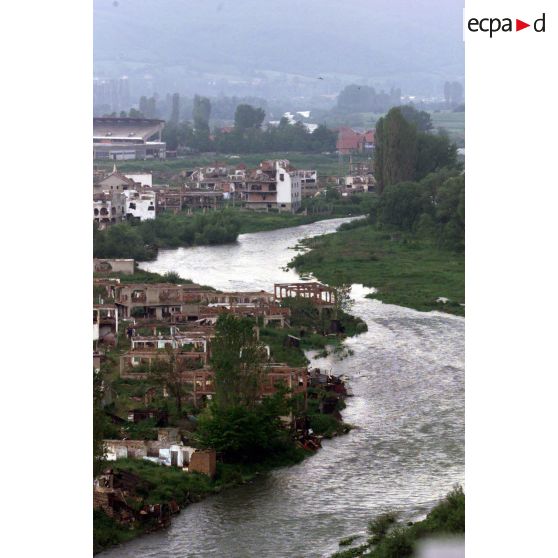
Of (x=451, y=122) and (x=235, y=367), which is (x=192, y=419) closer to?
(x=235, y=367)

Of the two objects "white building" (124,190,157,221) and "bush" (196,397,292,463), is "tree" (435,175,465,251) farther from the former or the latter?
"bush" (196,397,292,463)

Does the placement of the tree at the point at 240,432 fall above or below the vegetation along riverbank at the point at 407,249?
below

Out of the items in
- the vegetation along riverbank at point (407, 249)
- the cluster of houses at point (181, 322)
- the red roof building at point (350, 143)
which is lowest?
the cluster of houses at point (181, 322)

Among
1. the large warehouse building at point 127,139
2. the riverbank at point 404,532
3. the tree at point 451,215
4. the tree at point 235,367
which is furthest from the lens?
the large warehouse building at point 127,139

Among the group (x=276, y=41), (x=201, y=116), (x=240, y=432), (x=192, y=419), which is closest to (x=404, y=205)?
(x=192, y=419)

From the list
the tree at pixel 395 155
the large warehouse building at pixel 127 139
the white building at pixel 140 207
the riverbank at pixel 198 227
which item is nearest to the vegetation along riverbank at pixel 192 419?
the riverbank at pixel 198 227

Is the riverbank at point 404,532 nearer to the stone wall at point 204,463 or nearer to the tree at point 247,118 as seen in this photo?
the stone wall at point 204,463
